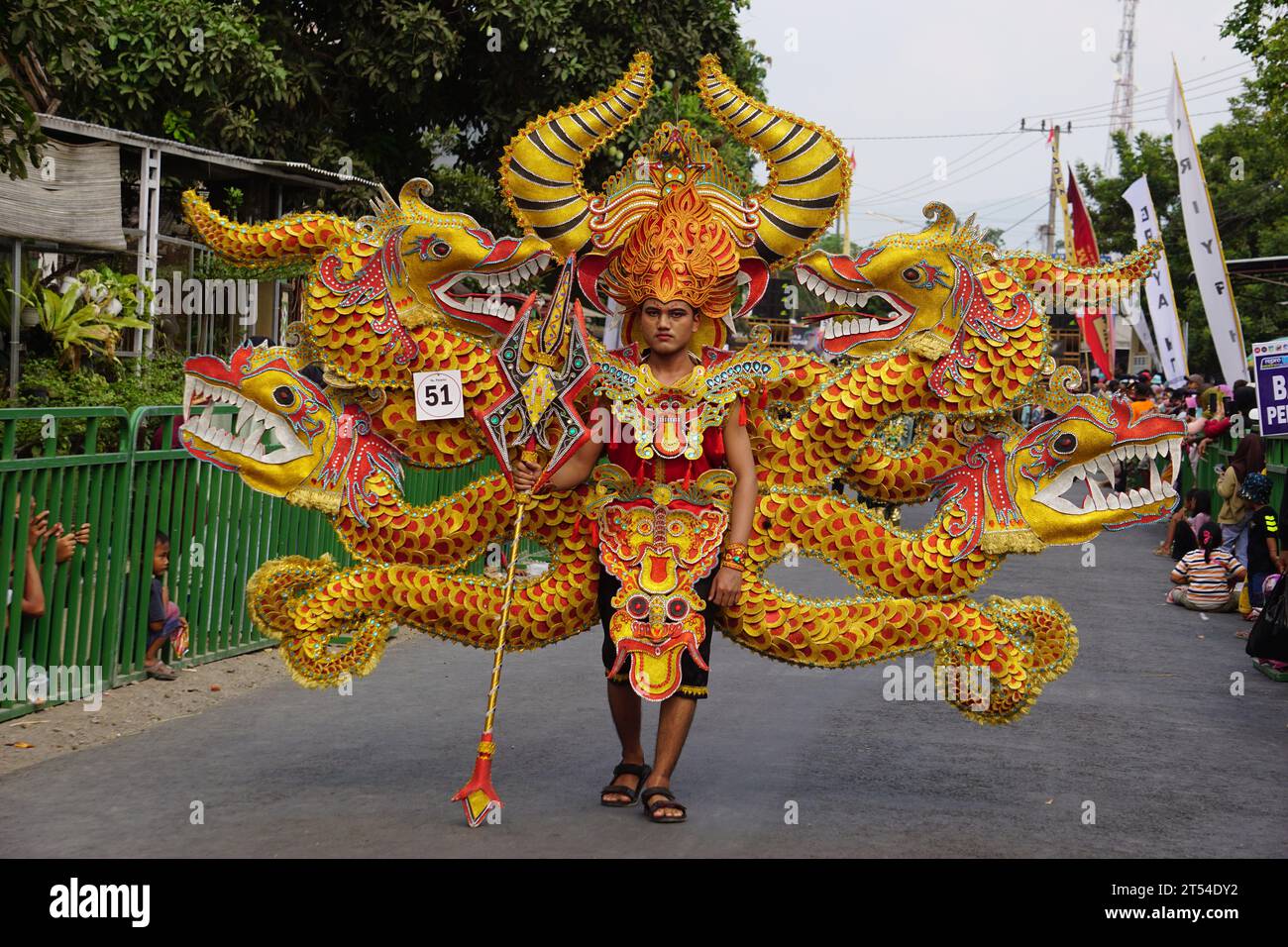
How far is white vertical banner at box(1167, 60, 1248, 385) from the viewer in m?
15.5

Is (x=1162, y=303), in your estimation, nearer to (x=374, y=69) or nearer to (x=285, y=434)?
(x=374, y=69)

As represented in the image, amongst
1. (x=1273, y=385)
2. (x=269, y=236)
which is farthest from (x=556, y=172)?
(x=1273, y=385)

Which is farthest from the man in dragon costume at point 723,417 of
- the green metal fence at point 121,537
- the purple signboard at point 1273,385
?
the purple signboard at point 1273,385

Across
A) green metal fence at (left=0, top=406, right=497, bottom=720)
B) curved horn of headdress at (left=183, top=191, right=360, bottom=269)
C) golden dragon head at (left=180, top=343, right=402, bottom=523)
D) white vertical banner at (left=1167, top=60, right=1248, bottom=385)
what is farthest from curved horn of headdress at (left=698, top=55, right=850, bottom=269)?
white vertical banner at (left=1167, top=60, right=1248, bottom=385)

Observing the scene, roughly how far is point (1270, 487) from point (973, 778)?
6.12 metres

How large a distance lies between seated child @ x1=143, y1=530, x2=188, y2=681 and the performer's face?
3.59m

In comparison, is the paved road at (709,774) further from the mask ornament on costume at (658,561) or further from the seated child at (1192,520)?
the seated child at (1192,520)

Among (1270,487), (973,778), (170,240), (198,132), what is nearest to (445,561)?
(973,778)

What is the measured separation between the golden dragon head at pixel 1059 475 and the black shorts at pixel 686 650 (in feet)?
3.57

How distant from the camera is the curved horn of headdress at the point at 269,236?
5.98 metres

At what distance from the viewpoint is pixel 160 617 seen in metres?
7.82

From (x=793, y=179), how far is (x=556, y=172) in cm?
97

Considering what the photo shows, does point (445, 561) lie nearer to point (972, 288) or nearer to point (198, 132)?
point (972, 288)

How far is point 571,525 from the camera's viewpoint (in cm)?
587
